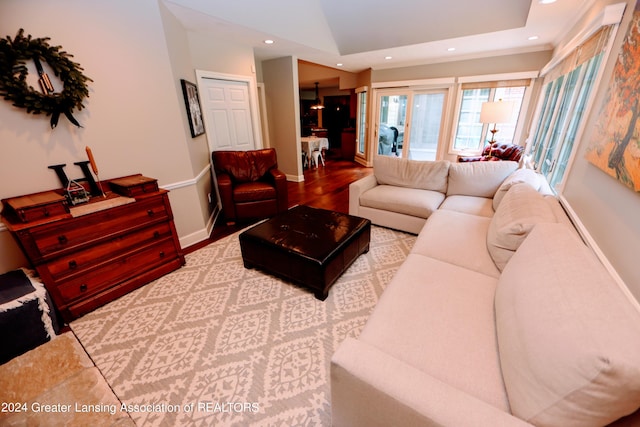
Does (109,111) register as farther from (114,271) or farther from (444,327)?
(444,327)

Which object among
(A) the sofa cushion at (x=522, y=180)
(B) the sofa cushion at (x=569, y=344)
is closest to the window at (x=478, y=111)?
(A) the sofa cushion at (x=522, y=180)

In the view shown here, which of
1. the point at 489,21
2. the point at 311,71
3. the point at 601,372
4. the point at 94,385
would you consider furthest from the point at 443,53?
the point at 94,385

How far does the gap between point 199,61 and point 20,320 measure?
123 inches

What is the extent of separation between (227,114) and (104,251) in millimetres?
2669

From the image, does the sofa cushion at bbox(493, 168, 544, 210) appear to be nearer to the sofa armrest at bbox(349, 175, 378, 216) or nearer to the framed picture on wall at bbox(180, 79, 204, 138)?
the sofa armrest at bbox(349, 175, 378, 216)

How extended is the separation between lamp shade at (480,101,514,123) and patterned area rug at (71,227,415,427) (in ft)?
10.9

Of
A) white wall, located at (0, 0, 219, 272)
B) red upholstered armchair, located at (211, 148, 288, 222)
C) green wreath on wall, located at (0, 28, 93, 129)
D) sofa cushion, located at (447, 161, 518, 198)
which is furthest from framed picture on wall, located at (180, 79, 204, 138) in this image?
sofa cushion, located at (447, 161, 518, 198)

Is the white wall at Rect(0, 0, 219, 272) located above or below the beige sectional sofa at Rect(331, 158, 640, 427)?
above

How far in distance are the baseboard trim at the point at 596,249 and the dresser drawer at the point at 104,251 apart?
2.94m

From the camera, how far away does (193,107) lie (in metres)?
2.95

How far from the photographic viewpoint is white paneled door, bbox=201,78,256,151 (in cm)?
356

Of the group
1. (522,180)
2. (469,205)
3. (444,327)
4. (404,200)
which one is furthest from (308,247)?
(522,180)

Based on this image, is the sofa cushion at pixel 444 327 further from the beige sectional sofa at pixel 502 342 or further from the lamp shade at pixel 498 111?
the lamp shade at pixel 498 111

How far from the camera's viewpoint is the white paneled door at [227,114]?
356cm
